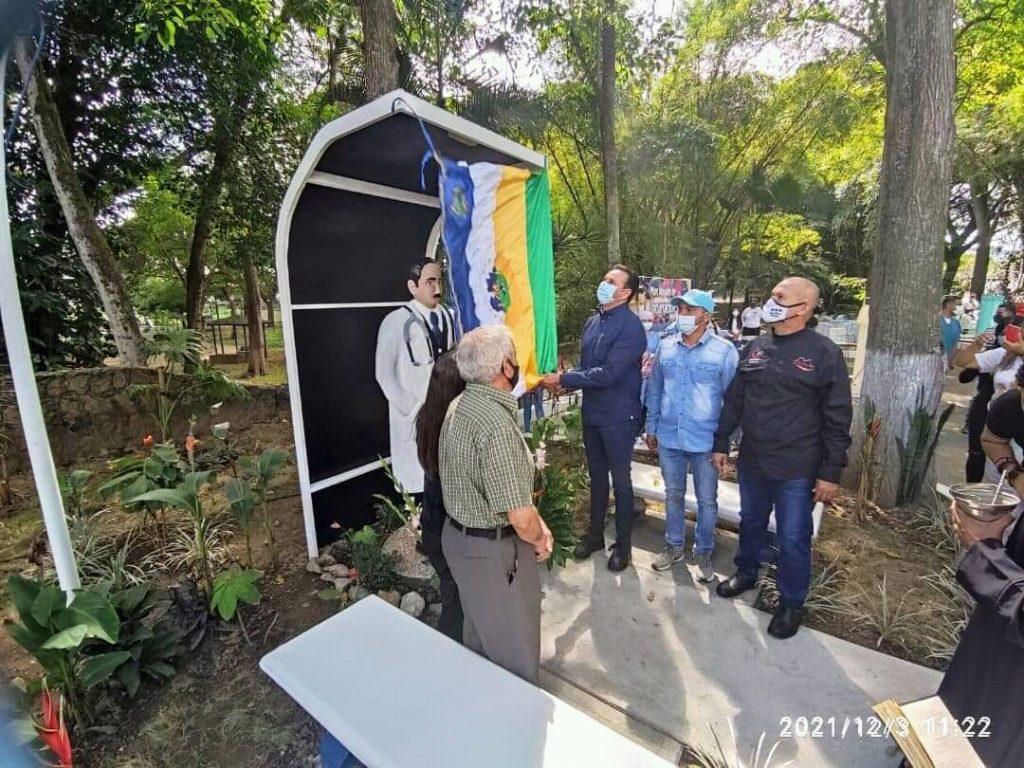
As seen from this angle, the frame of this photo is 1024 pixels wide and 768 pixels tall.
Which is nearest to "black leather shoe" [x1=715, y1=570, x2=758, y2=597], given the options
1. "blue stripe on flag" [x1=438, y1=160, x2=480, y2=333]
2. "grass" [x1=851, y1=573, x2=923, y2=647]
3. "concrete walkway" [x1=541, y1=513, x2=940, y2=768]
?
"concrete walkway" [x1=541, y1=513, x2=940, y2=768]

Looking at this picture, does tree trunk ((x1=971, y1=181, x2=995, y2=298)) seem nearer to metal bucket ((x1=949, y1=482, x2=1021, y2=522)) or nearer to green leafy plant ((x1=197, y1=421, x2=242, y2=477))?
metal bucket ((x1=949, y1=482, x2=1021, y2=522))

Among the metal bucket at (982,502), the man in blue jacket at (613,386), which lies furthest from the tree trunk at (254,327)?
the metal bucket at (982,502)

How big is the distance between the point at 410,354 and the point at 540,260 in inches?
44.5

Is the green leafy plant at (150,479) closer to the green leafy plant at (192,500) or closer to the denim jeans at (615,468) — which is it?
the green leafy plant at (192,500)

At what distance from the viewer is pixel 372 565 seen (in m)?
2.77

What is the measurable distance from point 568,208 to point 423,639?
44.3ft

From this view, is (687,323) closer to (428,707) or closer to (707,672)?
(707,672)

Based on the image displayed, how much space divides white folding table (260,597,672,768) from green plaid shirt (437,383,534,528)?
0.50 metres

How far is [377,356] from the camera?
3.10 metres

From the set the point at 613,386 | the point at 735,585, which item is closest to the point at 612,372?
the point at 613,386

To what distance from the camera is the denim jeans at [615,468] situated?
2910mm

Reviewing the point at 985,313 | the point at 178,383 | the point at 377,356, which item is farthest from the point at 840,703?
the point at 985,313

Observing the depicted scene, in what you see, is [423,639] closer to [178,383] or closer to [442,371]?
[442,371]

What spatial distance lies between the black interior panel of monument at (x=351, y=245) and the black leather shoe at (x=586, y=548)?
2.17m
